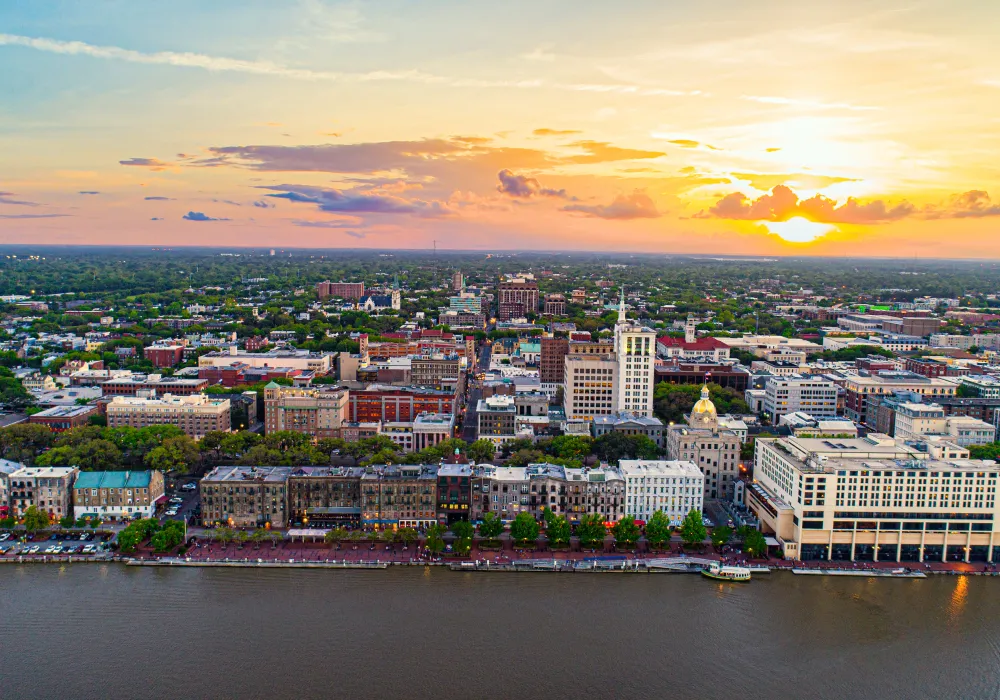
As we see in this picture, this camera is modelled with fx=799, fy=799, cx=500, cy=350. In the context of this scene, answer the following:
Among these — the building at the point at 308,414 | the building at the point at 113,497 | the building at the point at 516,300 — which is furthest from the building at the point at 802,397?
the building at the point at 516,300

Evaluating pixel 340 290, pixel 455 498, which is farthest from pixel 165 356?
pixel 340 290

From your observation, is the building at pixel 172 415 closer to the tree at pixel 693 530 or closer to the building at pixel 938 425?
the tree at pixel 693 530

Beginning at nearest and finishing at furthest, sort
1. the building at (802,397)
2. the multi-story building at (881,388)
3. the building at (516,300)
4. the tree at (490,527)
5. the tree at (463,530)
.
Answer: the tree at (463,530)
the tree at (490,527)
the multi-story building at (881,388)
the building at (802,397)
the building at (516,300)

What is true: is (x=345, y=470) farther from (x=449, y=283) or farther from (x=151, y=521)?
(x=449, y=283)

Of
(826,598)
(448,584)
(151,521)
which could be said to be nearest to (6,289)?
(151,521)

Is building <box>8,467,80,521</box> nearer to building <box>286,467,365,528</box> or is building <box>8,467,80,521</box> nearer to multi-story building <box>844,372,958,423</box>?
building <box>286,467,365,528</box>

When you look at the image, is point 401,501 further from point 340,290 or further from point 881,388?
point 340,290
